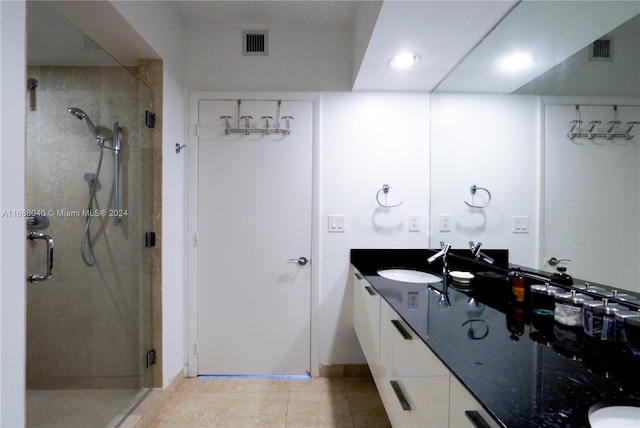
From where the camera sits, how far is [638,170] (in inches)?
34.7

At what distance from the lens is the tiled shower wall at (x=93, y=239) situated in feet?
4.15

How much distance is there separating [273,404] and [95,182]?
1.80m

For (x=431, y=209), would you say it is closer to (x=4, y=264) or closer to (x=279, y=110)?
(x=279, y=110)

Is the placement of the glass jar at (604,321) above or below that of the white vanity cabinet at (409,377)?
above

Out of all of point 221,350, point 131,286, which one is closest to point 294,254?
point 221,350

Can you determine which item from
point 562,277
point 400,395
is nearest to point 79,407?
point 400,395

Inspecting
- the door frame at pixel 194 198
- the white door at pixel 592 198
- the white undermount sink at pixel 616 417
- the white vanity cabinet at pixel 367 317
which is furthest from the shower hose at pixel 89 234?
the white door at pixel 592 198

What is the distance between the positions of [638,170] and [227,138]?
2.20 m

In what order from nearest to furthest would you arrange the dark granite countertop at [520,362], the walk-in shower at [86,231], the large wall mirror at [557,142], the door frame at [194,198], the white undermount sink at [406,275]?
the dark granite countertop at [520,362], the large wall mirror at [557,142], the walk-in shower at [86,231], the white undermount sink at [406,275], the door frame at [194,198]

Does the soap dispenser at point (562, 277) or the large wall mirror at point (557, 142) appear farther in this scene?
the soap dispenser at point (562, 277)

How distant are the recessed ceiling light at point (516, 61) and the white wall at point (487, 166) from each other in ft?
0.48

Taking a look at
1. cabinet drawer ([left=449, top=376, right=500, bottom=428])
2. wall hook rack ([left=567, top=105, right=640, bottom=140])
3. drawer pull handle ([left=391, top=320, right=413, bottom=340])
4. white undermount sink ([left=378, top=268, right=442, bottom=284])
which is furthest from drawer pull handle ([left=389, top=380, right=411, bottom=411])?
wall hook rack ([left=567, top=105, right=640, bottom=140])

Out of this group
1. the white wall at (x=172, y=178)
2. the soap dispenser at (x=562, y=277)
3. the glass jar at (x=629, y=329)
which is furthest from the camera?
the white wall at (x=172, y=178)

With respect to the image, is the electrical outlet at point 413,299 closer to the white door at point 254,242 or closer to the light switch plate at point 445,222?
the light switch plate at point 445,222
